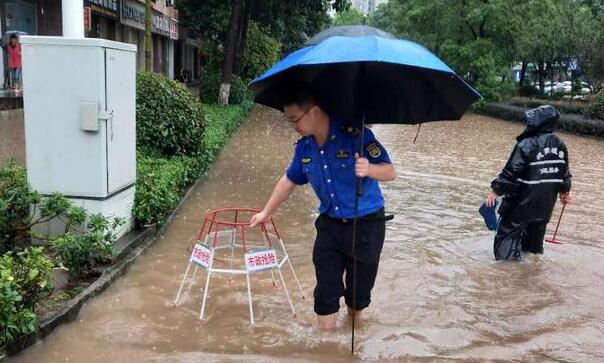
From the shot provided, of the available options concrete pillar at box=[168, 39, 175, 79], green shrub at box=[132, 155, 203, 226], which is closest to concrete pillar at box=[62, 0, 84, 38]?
green shrub at box=[132, 155, 203, 226]

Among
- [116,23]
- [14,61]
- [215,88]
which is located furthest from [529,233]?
[116,23]

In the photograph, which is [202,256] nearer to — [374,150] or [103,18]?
[374,150]

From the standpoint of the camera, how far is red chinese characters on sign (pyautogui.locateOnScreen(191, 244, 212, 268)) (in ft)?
14.5

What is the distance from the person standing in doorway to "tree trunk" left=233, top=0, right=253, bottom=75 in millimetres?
7750

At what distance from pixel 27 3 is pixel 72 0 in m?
12.5

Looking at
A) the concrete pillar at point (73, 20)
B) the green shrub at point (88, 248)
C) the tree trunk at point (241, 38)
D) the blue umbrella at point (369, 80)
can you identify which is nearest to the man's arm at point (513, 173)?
the blue umbrella at point (369, 80)

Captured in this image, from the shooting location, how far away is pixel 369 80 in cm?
376

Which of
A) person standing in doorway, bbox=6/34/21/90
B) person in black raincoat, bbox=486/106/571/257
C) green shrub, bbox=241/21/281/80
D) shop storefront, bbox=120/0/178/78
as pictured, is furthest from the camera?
shop storefront, bbox=120/0/178/78

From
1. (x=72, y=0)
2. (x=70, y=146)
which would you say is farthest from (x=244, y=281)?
(x=72, y=0)

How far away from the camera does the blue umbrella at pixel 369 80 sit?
11.0ft

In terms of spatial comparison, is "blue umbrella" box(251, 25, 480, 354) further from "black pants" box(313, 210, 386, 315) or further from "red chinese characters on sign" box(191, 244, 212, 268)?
"red chinese characters on sign" box(191, 244, 212, 268)

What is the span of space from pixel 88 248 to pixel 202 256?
910mm

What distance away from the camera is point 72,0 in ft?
28.1

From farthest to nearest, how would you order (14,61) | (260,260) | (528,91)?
(528,91)
(14,61)
(260,260)
